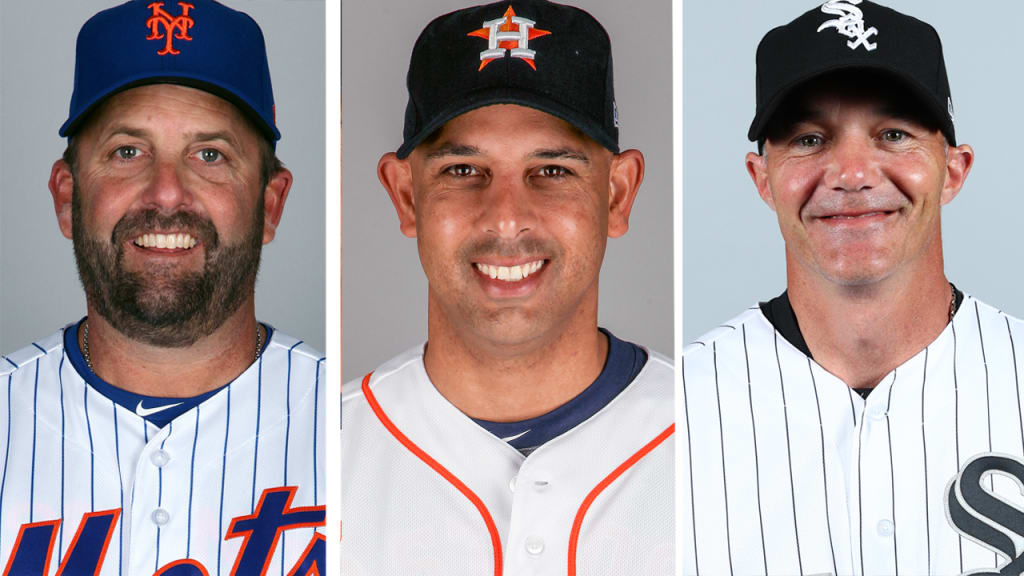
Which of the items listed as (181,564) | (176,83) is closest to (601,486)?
(181,564)

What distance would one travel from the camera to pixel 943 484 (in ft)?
8.77

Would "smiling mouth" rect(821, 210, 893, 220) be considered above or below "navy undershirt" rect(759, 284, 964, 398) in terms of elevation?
above

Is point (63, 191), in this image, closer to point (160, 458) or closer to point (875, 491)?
point (160, 458)

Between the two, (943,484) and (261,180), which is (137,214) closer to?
(261,180)

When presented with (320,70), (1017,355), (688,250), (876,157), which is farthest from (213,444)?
(1017,355)

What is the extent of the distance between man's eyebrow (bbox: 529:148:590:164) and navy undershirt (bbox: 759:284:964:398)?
54 cm

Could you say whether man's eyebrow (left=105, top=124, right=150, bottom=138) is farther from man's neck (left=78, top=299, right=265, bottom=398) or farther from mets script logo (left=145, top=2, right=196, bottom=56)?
man's neck (left=78, top=299, right=265, bottom=398)

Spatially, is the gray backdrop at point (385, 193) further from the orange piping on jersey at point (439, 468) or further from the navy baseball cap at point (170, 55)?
the navy baseball cap at point (170, 55)

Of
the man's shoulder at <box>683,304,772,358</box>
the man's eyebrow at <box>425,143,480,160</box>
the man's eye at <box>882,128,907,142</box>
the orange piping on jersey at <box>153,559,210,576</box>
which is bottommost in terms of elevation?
the orange piping on jersey at <box>153,559,210,576</box>

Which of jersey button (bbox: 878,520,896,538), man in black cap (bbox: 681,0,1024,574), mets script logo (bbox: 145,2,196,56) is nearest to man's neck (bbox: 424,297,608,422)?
man in black cap (bbox: 681,0,1024,574)

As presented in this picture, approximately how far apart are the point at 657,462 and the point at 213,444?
95cm

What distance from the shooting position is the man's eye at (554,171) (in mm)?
2664

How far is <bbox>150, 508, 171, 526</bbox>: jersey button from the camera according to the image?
2.60 m

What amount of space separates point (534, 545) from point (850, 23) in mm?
1288
